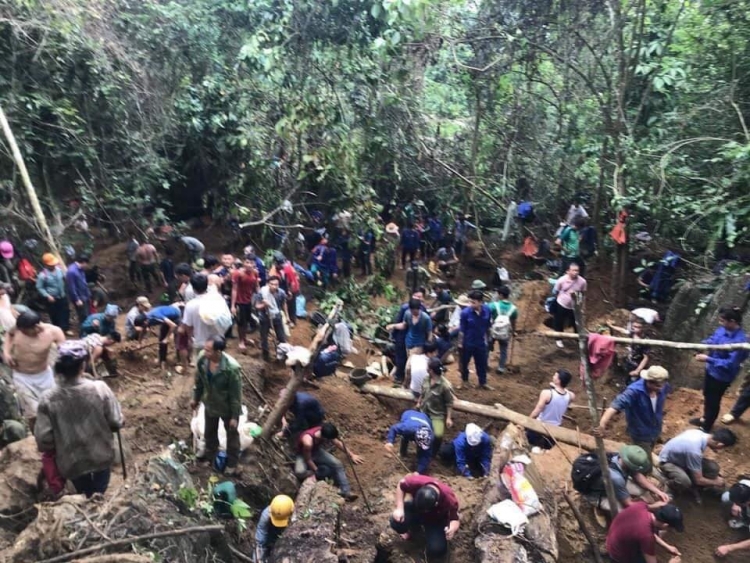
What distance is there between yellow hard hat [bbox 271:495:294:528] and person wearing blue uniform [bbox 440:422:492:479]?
2533mm

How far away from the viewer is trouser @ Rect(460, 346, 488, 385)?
29.1 ft

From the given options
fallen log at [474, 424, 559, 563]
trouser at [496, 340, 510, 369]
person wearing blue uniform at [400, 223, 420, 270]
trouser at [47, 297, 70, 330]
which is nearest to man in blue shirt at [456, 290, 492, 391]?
trouser at [496, 340, 510, 369]

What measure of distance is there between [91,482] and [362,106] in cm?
997

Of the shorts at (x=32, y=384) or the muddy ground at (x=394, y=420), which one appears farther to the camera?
the muddy ground at (x=394, y=420)

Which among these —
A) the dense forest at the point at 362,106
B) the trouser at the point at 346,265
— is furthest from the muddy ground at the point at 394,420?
the dense forest at the point at 362,106

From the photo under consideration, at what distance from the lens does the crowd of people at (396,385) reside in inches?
183

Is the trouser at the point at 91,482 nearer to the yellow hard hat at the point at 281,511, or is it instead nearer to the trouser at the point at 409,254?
the yellow hard hat at the point at 281,511

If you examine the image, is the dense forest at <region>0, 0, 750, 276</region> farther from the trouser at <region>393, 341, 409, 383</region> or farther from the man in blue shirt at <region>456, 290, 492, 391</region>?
the trouser at <region>393, 341, 409, 383</region>

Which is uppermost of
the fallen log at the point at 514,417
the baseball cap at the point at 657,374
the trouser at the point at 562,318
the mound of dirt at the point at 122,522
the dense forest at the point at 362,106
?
the dense forest at the point at 362,106

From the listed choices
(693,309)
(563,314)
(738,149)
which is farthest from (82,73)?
(693,309)

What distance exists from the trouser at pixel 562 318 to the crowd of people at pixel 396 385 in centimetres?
3

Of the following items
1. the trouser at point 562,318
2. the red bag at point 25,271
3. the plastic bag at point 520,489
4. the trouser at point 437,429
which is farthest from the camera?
the red bag at point 25,271

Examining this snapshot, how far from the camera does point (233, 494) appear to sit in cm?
577

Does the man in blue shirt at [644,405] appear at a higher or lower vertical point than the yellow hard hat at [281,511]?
higher
